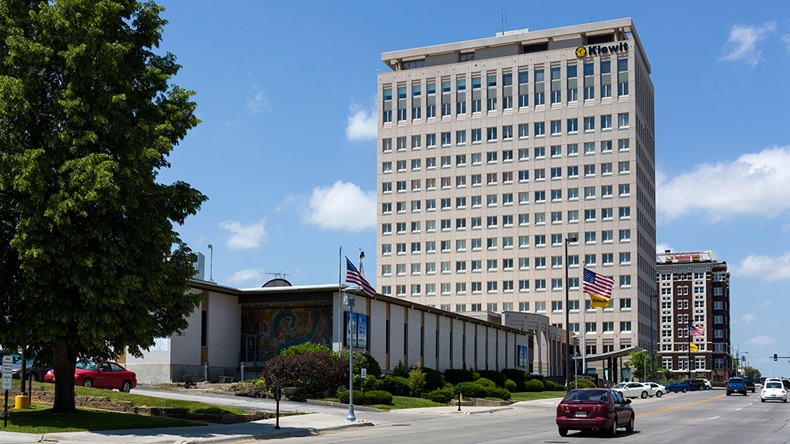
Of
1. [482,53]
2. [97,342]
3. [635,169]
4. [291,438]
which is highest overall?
[482,53]

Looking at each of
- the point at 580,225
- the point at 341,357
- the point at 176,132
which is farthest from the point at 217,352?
the point at 580,225

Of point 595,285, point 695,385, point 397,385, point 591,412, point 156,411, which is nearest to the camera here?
point 591,412

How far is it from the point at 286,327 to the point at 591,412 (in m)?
33.5

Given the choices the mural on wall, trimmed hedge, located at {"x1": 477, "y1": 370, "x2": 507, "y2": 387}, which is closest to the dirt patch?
the mural on wall

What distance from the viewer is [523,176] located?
14312cm

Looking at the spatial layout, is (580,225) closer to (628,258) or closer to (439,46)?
(628,258)

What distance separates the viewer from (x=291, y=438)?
99.9 feet

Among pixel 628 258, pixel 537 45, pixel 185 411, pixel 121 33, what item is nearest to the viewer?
pixel 121 33

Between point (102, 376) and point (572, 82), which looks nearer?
point (102, 376)

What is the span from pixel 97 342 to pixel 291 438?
7.23 meters

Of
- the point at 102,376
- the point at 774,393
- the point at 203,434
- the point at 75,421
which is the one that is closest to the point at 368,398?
the point at 102,376

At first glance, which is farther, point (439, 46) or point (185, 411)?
point (439, 46)

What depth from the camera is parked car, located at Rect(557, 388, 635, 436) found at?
29.6m

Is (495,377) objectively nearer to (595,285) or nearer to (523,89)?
(595,285)
